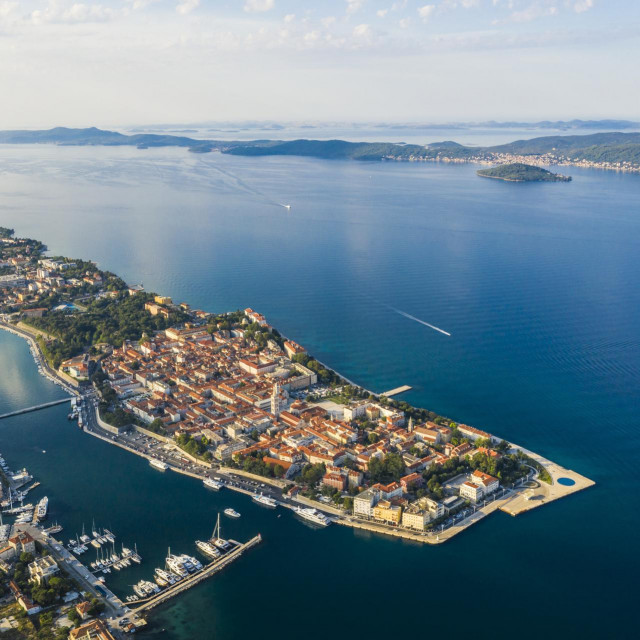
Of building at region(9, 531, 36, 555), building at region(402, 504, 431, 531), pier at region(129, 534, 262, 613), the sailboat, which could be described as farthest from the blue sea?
building at region(9, 531, 36, 555)

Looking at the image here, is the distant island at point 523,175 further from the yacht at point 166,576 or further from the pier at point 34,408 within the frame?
the yacht at point 166,576

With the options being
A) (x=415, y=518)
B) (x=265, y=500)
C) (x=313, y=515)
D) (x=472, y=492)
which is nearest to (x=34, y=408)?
(x=265, y=500)

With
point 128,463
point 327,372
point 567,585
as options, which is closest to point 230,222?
point 327,372

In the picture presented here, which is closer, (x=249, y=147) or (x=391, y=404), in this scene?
(x=391, y=404)

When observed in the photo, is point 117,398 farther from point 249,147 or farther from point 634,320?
point 249,147

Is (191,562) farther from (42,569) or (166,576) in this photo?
(42,569)

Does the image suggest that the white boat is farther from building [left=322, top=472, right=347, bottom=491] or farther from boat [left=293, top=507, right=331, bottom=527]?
building [left=322, top=472, right=347, bottom=491]
